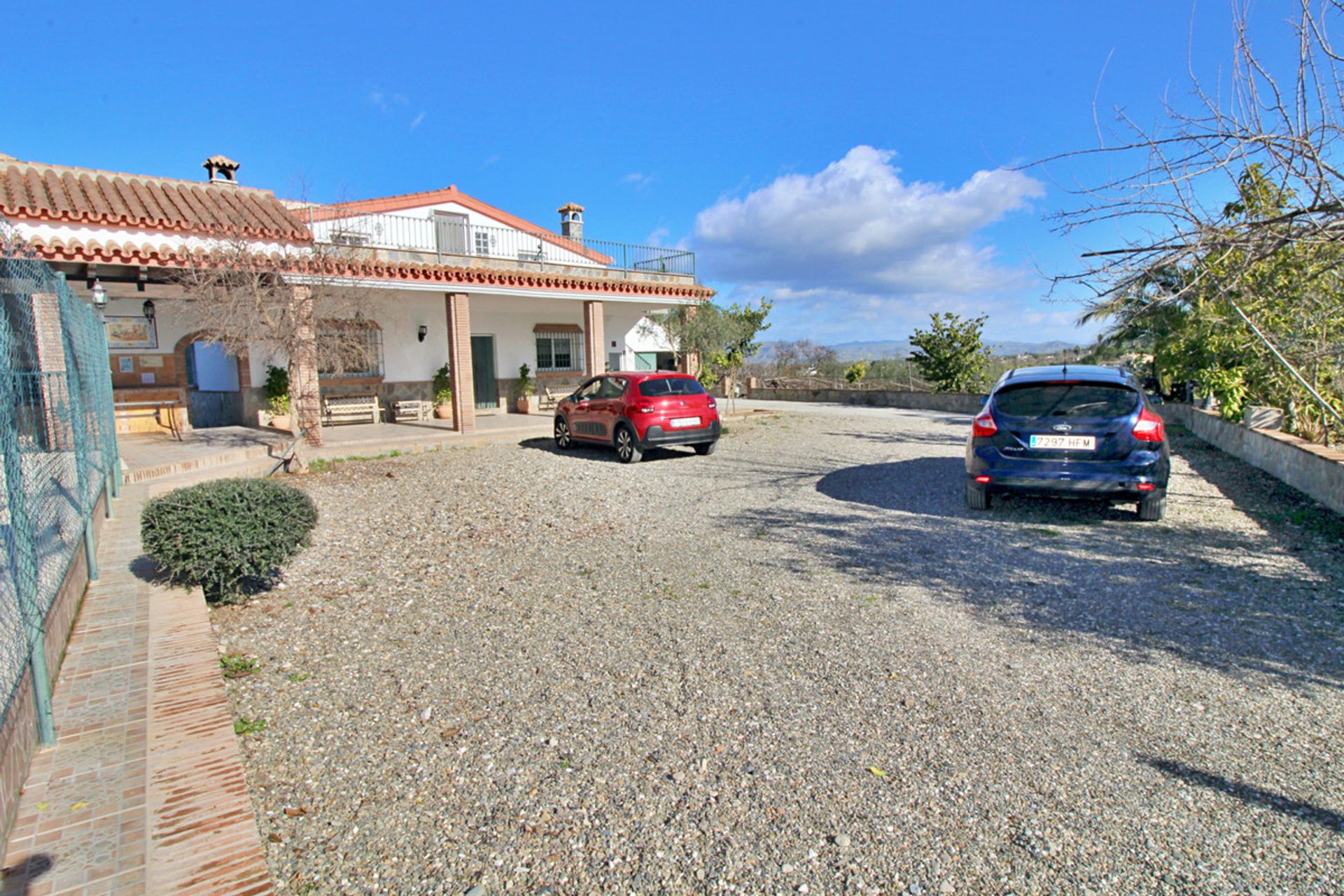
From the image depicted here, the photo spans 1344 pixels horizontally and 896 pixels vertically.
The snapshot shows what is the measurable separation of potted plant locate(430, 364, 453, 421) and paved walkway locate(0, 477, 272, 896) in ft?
47.4

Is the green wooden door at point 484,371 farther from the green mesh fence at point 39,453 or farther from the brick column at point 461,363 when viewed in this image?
the green mesh fence at point 39,453

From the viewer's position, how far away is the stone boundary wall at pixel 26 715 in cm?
236

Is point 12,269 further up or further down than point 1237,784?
further up

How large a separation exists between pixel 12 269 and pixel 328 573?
3.01 meters

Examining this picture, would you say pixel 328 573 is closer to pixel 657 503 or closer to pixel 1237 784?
pixel 657 503

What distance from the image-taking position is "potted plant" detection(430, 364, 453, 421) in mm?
18234

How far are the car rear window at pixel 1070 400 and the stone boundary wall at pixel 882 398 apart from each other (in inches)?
481

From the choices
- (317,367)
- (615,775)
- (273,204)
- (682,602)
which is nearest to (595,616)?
(682,602)

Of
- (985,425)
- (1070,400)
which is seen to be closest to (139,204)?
(985,425)

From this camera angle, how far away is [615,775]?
297cm

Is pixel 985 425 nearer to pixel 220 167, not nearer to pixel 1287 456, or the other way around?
pixel 1287 456

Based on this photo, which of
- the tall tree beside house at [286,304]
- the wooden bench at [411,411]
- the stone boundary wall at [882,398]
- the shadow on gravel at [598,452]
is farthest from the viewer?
the stone boundary wall at [882,398]

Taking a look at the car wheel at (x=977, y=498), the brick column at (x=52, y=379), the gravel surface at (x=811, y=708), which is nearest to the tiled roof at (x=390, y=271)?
the brick column at (x=52, y=379)

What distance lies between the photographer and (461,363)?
597 inches
